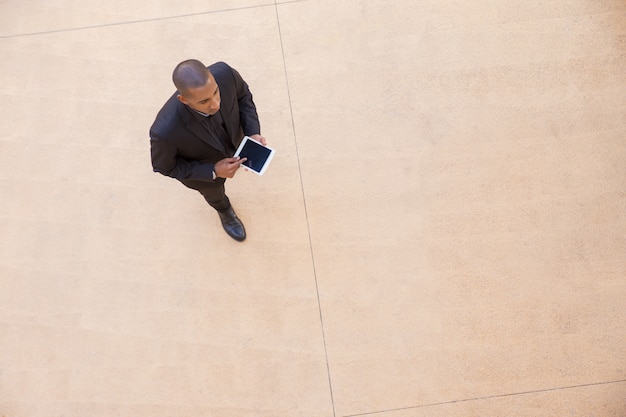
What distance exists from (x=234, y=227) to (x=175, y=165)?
33.9 inches

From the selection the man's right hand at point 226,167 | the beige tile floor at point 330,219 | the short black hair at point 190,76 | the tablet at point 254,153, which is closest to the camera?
the short black hair at point 190,76

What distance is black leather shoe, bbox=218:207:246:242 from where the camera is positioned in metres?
2.92

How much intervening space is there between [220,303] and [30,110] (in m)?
1.75

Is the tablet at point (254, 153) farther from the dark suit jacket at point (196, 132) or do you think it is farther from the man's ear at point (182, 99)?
the man's ear at point (182, 99)

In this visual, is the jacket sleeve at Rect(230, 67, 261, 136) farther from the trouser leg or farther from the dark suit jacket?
the trouser leg

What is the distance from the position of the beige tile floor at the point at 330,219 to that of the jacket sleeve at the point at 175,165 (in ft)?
2.89

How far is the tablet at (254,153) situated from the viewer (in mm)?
2297

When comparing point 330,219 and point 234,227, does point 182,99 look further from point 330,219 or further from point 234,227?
point 330,219

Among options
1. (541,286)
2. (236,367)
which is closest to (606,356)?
(541,286)

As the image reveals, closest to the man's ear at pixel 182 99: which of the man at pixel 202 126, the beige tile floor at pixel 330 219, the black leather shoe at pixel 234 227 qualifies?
the man at pixel 202 126

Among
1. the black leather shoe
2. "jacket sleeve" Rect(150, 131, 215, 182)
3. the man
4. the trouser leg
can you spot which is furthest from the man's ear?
the black leather shoe

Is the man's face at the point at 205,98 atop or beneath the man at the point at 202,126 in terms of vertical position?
atop

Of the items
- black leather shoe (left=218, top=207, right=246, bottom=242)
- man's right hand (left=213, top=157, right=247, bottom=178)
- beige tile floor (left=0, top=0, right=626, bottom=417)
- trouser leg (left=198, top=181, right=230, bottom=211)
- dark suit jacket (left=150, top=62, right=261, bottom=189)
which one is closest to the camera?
dark suit jacket (left=150, top=62, right=261, bottom=189)

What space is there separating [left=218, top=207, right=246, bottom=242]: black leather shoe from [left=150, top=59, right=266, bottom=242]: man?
430 mm
